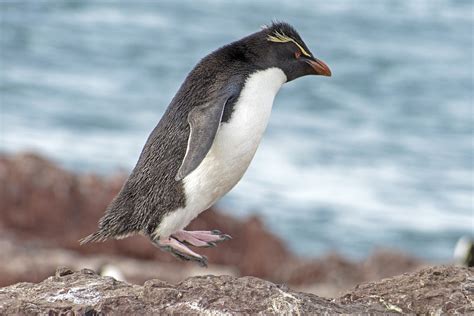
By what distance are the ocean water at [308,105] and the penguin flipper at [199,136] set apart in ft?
33.7

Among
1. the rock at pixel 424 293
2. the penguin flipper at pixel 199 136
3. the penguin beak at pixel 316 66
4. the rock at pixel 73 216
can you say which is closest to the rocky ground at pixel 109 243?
the rock at pixel 73 216

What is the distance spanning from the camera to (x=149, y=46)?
28.2m

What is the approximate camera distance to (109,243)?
13.0 m

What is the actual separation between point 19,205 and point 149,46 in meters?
15.1

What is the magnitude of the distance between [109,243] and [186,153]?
24.9 ft

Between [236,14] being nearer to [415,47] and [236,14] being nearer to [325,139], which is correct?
[415,47]

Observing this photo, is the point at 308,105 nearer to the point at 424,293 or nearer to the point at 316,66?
the point at 316,66

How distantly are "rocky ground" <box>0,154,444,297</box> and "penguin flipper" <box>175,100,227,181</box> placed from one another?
672 cm

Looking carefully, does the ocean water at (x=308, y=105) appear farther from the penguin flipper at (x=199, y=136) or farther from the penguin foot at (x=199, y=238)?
the penguin flipper at (x=199, y=136)

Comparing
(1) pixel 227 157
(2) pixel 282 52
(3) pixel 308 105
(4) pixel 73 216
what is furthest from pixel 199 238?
(3) pixel 308 105

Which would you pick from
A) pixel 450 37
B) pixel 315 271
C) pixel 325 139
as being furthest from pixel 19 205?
pixel 450 37

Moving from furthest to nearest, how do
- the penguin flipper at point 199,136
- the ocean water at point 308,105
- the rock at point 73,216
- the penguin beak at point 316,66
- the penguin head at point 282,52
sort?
1. the ocean water at point 308,105
2. the rock at point 73,216
3. the penguin beak at point 316,66
4. the penguin head at point 282,52
5. the penguin flipper at point 199,136

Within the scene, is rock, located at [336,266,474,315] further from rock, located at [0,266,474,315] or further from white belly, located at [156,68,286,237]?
white belly, located at [156,68,286,237]

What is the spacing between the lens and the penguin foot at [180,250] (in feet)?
18.0
